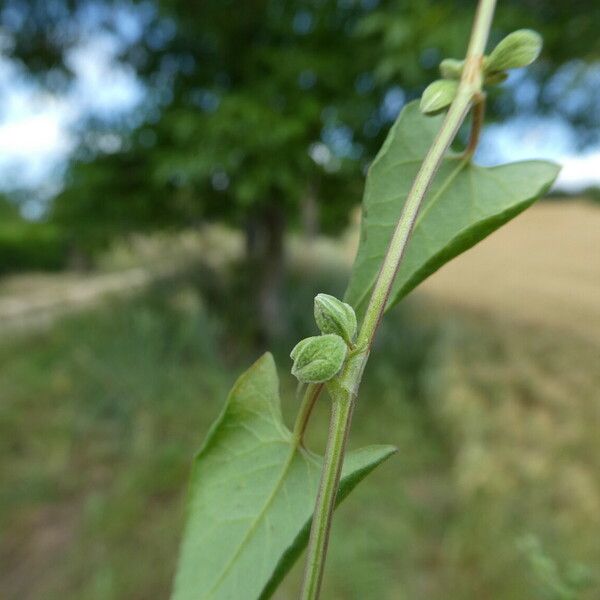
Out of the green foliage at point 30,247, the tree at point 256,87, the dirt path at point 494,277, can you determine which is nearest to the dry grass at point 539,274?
the dirt path at point 494,277

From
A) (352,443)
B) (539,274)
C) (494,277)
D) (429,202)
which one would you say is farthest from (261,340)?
(539,274)

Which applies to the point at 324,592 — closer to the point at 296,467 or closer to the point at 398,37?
the point at 296,467

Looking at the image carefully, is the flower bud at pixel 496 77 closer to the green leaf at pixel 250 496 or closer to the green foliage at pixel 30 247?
the green leaf at pixel 250 496

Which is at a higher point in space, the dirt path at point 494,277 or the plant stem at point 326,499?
the dirt path at point 494,277

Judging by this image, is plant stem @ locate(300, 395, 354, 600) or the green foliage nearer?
plant stem @ locate(300, 395, 354, 600)

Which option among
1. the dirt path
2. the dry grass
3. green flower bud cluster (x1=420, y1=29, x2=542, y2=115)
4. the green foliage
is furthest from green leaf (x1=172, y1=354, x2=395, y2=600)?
the green foliage

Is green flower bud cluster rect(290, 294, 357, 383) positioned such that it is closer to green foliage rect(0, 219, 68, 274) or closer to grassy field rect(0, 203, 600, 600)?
grassy field rect(0, 203, 600, 600)

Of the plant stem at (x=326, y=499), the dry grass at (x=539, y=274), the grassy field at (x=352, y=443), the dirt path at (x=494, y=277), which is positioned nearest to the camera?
the plant stem at (x=326, y=499)
